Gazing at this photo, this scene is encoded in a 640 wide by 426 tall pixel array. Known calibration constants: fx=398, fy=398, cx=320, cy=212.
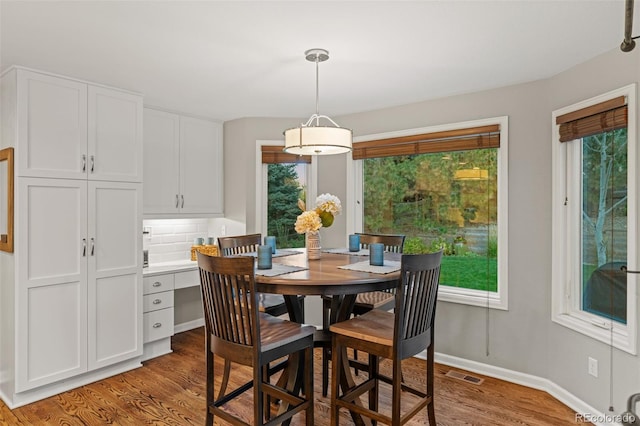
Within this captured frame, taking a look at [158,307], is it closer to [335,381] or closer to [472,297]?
[335,381]

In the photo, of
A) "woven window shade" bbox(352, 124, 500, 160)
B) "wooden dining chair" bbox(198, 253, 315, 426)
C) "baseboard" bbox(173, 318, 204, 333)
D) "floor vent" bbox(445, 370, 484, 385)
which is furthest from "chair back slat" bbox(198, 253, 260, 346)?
"baseboard" bbox(173, 318, 204, 333)

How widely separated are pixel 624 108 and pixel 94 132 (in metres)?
3.75

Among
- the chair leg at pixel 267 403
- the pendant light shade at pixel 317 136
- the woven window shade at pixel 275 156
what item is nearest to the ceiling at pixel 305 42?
the pendant light shade at pixel 317 136

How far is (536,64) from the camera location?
277 cm

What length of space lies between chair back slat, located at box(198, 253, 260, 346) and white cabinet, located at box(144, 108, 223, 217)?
2.20 meters

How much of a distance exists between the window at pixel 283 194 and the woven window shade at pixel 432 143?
2.26 ft

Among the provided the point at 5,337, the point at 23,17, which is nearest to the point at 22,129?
the point at 23,17

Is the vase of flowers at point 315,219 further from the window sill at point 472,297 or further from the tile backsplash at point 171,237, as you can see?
the tile backsplash at point 171,237

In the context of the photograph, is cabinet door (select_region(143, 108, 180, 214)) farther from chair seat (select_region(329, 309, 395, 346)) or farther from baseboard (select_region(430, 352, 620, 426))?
baseboard (select_region(430, 352, 620, 426))

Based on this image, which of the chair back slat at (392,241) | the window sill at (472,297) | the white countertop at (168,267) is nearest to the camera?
the window sill at (472,297)

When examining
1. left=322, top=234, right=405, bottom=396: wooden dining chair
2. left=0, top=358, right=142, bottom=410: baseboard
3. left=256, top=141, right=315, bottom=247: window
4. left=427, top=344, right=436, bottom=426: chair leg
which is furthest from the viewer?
left=256, top=141, right=315, bottom=247: window

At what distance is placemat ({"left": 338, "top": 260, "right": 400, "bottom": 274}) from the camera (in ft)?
7.58

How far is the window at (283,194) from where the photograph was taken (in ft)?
14.8

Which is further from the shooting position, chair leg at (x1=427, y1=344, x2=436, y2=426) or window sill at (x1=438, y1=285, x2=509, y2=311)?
window sill at (x1=438, y1=285, x2=509, y2=311)
